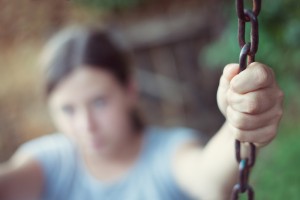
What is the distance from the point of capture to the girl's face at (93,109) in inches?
37.7

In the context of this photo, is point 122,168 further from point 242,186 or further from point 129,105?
point 242,186

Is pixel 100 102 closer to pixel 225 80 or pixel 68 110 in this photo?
pixel 68 110

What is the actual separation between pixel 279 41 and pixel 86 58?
0.73m

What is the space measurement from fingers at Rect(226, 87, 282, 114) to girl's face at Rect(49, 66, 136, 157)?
1.59ft

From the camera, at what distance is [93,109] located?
3.18ft

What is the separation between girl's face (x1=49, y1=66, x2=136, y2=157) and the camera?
958 millimetres

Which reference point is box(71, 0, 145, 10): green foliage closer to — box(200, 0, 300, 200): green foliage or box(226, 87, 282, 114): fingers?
box(200, 0, 300, 200): green foliage

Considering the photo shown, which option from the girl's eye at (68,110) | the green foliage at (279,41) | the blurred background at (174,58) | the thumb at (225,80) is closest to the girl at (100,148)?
the girl's eye at (68,110)

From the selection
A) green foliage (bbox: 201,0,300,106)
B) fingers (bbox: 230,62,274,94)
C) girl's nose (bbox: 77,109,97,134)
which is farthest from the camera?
green foliage (bbox: 201,0,300,106)

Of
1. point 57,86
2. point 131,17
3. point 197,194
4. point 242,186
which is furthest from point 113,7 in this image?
point 242,186

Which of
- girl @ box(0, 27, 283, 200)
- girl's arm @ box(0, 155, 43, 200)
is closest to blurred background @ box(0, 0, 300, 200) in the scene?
girl @ box(0, 27, 283, 200)

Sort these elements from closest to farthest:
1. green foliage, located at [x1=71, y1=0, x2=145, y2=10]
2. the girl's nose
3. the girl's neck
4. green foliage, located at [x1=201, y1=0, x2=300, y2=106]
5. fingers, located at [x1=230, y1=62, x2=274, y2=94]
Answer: fingers, located at [x1=230, y1=62, x2=274, y2=94] < the girl's nose < the girl's neck < green foliage, located at [x1=201, y1=0, x2=300, y2=106] < green foliage, located at [x1=71, y1=0, x2=145, y2=10]

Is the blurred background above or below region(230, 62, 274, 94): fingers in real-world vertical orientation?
below

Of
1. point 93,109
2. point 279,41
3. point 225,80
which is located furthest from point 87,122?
point 279,41
